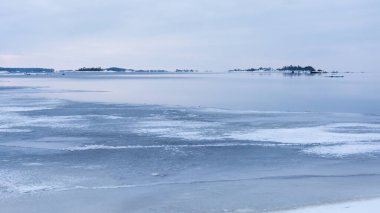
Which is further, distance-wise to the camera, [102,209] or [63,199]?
[63,199]

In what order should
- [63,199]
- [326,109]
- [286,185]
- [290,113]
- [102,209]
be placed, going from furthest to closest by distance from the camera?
1. [326,109]
2. [290,113]
3. [286,185]
4. [63,199]
5. [102,209]

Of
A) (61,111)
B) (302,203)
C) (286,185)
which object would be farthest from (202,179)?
(61,111)

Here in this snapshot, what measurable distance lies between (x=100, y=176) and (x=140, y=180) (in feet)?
2.96

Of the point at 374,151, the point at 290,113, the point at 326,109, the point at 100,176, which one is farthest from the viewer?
the point at 326,109

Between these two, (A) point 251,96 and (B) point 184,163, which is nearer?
(B) point 184,163

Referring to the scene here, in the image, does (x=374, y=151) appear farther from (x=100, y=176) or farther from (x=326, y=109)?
(x=326, y=109)

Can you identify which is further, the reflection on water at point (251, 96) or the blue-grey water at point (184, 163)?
the reflection on water at point (251, 96)

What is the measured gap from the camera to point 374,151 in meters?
12.1

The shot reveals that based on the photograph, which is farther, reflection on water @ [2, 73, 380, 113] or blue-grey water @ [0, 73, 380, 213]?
reflection on water @ [2, 73, 380, 113]

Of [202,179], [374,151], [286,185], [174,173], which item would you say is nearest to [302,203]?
[286,185]

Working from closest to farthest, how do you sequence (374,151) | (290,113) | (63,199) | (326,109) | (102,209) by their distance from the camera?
(102,209), (63,199), (374,151), (290,113), (326,109)

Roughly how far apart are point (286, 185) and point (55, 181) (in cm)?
443

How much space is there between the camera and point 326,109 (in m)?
24.4

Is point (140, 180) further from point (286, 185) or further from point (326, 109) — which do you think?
point (326, 109)
